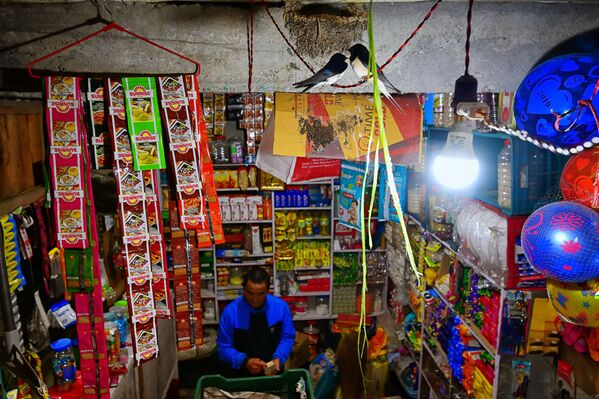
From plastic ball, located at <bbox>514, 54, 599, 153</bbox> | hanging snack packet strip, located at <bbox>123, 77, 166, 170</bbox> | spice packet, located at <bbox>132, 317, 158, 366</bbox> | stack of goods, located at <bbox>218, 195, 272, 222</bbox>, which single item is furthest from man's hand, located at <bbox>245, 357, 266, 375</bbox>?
stack of goods, located at <bbox>218, 195, 272, 222</bbox>

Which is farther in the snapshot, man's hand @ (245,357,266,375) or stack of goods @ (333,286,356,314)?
stack of goods @ (333,286,356,314)

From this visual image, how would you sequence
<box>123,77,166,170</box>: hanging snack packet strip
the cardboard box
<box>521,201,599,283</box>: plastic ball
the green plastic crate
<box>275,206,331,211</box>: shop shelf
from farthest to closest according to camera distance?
<box>275,206,331,211</box>: shop shelf
the cardboard box
the green plastic crate
<box>123,77,166,170</box>: hanging snack packet strip
<box>521,201,599,283</box>: plastic ball

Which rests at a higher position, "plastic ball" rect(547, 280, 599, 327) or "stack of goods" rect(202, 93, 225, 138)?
"stack of goods" rect(202, 93, 225, 138)

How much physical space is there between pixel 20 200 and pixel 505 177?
9.72 feet

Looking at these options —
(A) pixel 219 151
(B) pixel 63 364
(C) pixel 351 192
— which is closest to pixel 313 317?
(C) pixel 351 192

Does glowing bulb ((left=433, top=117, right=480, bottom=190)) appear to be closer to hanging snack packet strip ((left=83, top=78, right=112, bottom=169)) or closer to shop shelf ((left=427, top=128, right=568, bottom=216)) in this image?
shop shelf ((left=427, top=128, right=568, bottom=216))

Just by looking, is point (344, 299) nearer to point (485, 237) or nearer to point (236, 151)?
point (236, 151)

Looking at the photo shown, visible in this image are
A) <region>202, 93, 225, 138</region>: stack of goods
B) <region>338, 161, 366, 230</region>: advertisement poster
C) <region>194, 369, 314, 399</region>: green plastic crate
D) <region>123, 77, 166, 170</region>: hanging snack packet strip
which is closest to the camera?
<region>123, 77, 166, 170</region>: hanging snack packet strip

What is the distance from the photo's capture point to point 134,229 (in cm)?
218

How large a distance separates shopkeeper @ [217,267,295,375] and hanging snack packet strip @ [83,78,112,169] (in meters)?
2.00

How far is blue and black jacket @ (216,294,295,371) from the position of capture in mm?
3977

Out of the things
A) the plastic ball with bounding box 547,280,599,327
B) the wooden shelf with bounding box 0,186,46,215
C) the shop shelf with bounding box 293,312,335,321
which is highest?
the wooden shelf with bounding box 0,186,46,215

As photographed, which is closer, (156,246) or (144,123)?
(144,123)

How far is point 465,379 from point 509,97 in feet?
7.76
